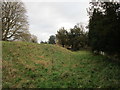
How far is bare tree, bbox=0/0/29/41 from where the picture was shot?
26.8m

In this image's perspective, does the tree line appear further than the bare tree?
No

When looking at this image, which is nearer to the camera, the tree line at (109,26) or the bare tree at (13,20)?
the tree line at (109,26)

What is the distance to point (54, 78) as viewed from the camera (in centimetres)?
927

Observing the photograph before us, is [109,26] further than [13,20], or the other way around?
[13,20]

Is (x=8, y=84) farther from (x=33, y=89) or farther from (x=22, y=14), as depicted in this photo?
(x=22, y=14)

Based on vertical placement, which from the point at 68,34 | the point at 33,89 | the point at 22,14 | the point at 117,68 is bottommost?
the point at 33,89

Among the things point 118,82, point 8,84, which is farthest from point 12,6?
point 118,82

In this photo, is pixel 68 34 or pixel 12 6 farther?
pixel 68 34

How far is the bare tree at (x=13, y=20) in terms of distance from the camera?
26.8 metres

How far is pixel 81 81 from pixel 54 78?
1614mm

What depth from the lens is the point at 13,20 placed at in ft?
90.8

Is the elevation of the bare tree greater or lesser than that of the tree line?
greater

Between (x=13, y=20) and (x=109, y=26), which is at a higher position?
(x=13, y=20)

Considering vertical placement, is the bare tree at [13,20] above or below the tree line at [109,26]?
above
